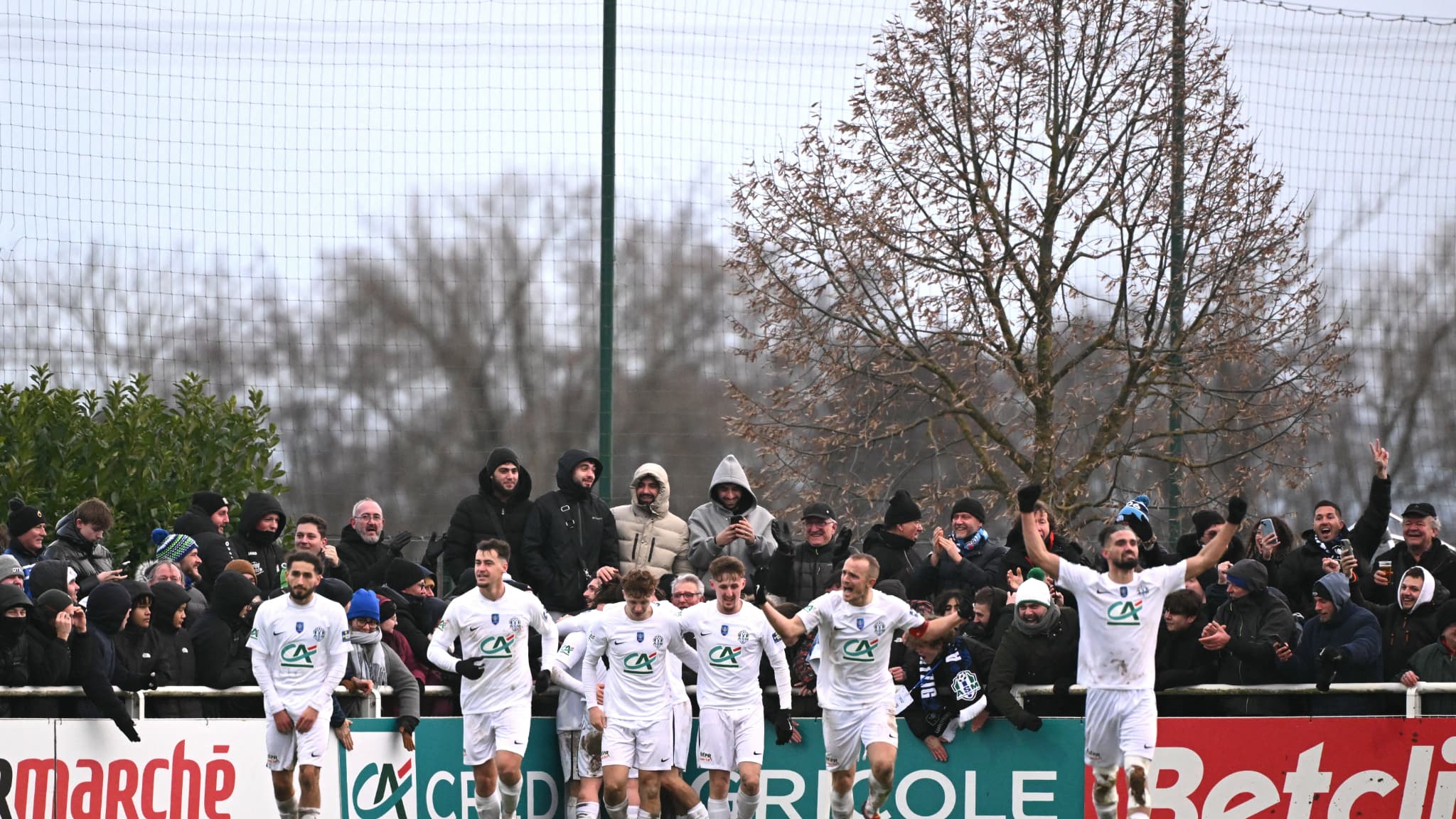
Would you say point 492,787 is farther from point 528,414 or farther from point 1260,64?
point 1260,64

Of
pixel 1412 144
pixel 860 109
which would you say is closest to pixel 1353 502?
pixel 1412 144

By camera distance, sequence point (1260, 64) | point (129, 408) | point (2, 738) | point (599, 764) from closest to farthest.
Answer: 1. point (2, 738)
2. point (599, 764)
3. point (129, 408)
4. point (1260, 64)

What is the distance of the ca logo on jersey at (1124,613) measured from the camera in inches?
453

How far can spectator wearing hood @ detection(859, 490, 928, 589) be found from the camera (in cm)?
1327

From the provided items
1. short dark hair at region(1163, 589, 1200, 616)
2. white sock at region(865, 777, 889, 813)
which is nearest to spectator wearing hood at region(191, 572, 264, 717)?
white sock at region(865, 777, 889, 813)

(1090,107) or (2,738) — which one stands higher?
(1090,107)

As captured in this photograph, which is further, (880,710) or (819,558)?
(819,558)

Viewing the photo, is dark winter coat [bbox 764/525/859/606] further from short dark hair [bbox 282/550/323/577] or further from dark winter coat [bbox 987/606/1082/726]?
short dark hair [bbox 282/550/323/577]

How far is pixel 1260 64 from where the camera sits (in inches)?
655

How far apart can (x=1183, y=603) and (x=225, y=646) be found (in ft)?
20.3

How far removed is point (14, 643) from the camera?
11.5m

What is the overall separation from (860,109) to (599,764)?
6828mm

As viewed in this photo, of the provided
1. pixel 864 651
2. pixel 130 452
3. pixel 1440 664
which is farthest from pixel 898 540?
pixel 130 452

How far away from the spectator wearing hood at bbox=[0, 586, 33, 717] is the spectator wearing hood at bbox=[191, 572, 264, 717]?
1030 mm
